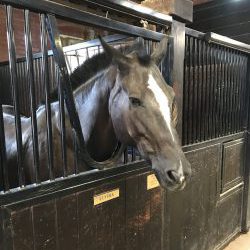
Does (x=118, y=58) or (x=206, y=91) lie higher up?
(x=118, y=58)

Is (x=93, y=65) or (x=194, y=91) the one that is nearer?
(x=93, y=65)

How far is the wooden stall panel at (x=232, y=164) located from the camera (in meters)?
2.42

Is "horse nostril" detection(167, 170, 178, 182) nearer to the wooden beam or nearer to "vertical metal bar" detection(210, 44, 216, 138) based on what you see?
the wooden beam

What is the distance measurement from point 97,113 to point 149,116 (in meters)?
0.31

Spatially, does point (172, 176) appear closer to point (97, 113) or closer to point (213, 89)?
point (97, 113)

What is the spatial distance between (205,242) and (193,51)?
5.16 feet

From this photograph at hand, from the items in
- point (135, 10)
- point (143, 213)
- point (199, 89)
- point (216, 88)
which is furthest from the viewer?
point (216, 88)

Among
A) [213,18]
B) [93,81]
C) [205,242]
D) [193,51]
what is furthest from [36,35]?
[205,242]

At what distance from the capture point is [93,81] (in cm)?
130

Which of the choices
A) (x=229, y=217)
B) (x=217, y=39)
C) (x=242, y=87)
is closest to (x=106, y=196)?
(x=217, y=39)

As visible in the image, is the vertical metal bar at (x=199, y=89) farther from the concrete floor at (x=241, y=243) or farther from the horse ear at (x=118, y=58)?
the concrete floor at (x=241, y=243)

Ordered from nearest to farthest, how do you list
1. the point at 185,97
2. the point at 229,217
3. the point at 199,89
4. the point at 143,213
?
the point at 143,213 → the point at 185,97 → the point at 199,89 → the point at 229,217

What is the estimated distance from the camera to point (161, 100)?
1074 millimetres

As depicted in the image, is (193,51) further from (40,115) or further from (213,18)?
(213,18)
